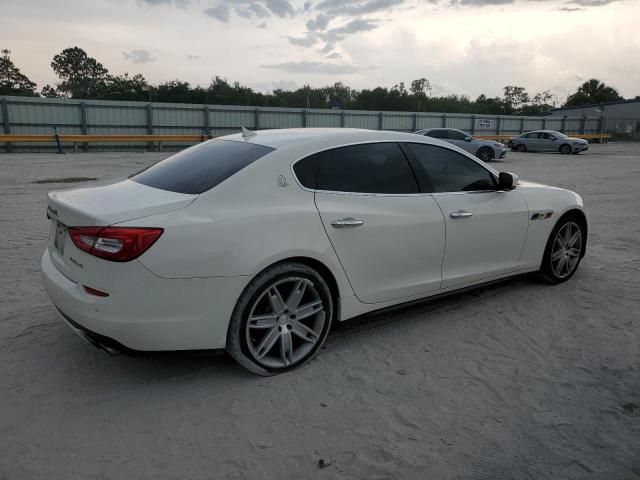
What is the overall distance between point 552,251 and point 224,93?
2730 inches

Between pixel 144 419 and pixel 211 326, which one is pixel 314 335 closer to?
pixel 211 326

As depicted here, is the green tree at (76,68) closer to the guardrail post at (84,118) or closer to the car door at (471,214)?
the guardrail post at (84,118)

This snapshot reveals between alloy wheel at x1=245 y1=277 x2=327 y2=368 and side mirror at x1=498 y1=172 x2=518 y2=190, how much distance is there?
2.06m

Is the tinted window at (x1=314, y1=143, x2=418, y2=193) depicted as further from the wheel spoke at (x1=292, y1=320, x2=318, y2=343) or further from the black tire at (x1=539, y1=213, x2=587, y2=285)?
the black tire at (x1=539, y1=213, x2=587, y2=285)

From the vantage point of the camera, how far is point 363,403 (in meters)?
3.12

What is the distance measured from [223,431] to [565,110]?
72623 millimetres

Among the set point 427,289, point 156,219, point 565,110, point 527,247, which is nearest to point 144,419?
point 156,219

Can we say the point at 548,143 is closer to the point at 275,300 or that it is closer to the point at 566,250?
the point at 566,250

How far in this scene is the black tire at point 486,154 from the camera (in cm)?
2308

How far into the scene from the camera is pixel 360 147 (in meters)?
3.90

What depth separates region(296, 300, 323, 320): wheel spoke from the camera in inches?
136

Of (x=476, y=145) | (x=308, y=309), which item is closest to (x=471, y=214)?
(x=308, y=309)

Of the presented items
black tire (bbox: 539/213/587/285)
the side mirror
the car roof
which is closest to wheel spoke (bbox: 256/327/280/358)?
the car roof

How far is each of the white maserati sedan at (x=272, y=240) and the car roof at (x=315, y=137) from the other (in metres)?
0.01
